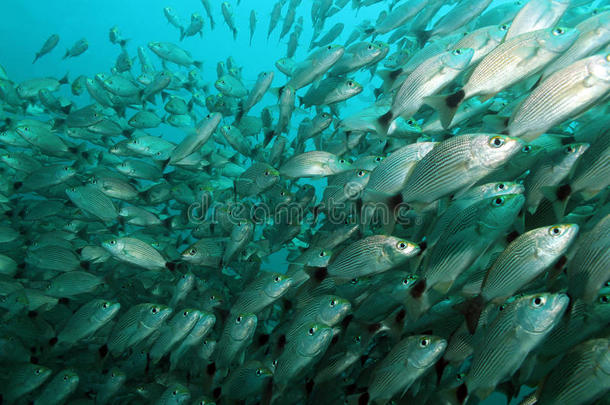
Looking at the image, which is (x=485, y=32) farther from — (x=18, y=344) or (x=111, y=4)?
(x=111, y=4)

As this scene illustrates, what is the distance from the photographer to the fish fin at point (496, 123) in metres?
2.22

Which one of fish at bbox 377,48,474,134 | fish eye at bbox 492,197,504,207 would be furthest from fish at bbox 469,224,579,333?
fish at bbox 377,48,474,134

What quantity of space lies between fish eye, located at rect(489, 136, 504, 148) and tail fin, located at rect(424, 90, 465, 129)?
0.45 m

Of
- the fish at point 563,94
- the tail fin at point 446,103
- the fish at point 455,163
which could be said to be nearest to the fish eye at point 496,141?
the fish at point 455,163

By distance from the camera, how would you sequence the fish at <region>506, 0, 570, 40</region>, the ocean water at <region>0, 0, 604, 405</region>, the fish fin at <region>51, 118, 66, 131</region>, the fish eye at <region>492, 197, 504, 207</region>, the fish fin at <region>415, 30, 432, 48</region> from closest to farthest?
the fish eye at <region>492, 197, 504, 207</region>
the fish at <region>506, 0, 570, 40</region>
the fish fin at <region>415, 30, 432, 48</region>
the fish fin at <region>51, 118, 66, 131</region>
the ocean water at <region>0, 0, 604, 405</region>

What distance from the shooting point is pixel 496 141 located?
6.64ft

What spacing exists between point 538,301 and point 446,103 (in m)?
1.37

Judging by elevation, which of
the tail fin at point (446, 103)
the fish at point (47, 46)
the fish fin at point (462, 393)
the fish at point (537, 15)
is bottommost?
the fish fin at point (462, 393)

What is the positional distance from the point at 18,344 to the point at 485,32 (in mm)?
6242

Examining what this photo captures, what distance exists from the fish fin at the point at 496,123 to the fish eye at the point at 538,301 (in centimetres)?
103

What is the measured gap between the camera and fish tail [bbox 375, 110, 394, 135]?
3047 millimetres

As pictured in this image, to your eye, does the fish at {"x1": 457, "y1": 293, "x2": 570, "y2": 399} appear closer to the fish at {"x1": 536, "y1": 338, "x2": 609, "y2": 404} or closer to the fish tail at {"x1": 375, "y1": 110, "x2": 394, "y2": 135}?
the fish at {"x1": 536, "y1": 338, "x2": 609, "y2": 404}

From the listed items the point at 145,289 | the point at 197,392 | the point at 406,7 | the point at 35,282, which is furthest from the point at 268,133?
the point at 35,282

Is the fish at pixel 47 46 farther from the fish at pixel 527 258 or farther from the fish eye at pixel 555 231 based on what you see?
the fish eye at pixel 555 231
